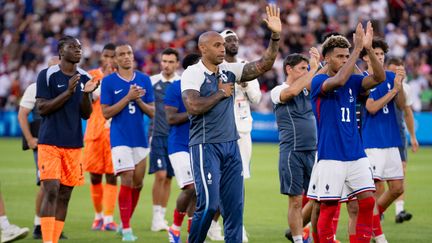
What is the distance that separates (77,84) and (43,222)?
180cm

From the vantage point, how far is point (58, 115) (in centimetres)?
1107

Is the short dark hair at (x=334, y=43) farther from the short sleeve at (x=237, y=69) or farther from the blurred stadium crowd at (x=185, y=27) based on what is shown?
the blurred stadium crowd at (x=185, y=27)

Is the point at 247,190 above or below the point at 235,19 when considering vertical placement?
below

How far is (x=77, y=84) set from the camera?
36.7 ft

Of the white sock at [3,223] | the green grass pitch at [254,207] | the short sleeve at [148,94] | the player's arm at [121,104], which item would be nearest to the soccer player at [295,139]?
the green grass pitch at [254,207]

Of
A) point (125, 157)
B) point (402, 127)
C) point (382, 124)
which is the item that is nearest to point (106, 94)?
point (125, 157)

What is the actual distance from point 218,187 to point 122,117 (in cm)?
372

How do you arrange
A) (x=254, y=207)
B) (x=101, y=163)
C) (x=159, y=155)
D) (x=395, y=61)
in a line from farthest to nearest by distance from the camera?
1. (x=254, y=207)
2. (x=101, y=163)
3. (x=159, y=155)
4. (x=395, y=61)

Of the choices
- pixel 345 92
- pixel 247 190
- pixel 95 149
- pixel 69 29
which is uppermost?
pixel 69 29

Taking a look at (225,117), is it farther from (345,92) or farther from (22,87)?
(22,87)

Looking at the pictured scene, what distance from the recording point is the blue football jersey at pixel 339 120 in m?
9.68

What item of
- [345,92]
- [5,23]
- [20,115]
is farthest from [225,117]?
[5,23]

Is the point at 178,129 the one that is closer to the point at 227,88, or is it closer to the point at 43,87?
the point at 43,87

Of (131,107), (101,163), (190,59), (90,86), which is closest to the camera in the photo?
(90,86)
